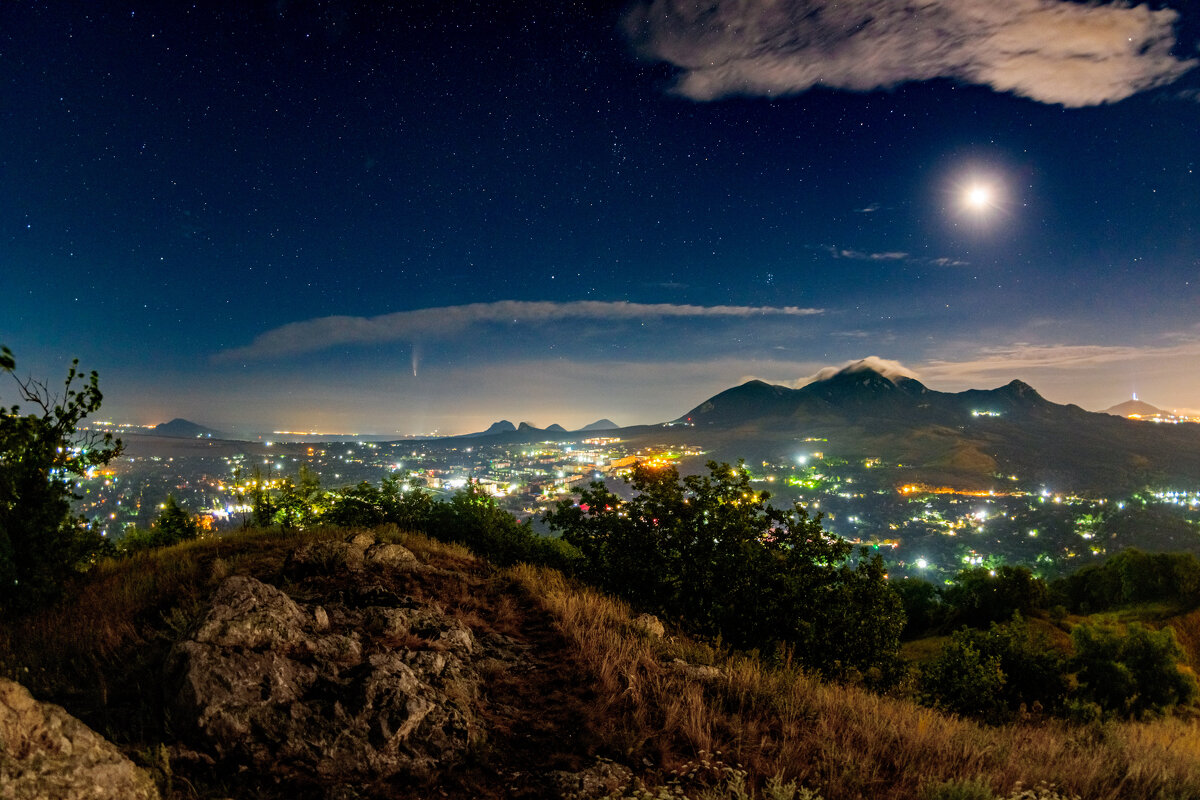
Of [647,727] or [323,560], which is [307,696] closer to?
[647,727]

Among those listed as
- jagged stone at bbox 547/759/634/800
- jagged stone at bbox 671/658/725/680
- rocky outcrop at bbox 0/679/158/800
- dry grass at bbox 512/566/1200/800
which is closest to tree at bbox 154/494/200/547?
rocky outcrop at bbox 0/679/158/800

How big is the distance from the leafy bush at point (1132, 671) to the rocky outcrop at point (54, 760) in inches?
1673

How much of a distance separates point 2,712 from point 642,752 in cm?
524

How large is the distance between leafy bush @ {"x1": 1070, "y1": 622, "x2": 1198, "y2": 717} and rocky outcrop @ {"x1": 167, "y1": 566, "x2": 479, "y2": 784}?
3989 cm

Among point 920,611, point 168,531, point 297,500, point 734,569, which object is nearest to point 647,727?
point 734,569

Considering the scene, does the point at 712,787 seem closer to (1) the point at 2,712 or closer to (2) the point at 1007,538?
(1) the point at 2,712

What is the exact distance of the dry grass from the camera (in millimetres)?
5176

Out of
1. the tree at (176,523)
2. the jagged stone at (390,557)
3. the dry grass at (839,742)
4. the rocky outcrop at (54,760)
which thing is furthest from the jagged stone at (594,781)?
the tree at (176,523)

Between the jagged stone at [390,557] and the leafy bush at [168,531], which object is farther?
the leafy bush at [168,531]

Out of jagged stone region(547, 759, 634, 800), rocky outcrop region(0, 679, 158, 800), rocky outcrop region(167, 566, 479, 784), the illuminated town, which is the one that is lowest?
the illuminated town

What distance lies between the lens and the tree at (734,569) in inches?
458

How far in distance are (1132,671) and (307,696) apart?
147 feet

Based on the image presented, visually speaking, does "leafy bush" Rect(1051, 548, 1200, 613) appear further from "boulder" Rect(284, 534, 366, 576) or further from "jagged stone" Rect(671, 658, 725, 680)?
"boulder" Rect(284, 534, 366, 576)

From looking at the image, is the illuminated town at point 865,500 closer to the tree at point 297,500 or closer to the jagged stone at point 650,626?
the tree at point 297,500
